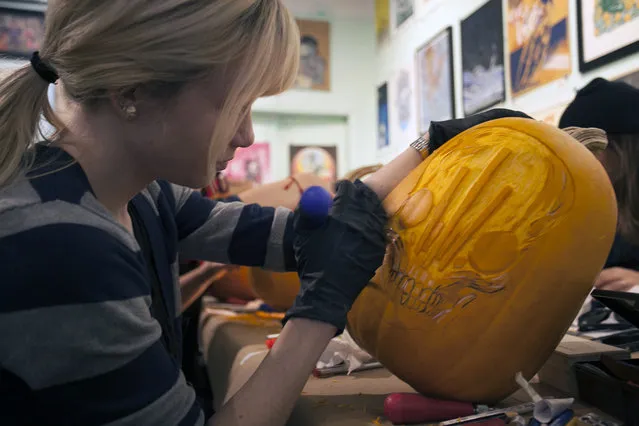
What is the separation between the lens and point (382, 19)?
9.59 ft

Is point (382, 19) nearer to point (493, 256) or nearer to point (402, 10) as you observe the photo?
point (402, 10)

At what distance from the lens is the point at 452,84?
2.13 m

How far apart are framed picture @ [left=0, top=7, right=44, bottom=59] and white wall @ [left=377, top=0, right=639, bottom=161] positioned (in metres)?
1.92

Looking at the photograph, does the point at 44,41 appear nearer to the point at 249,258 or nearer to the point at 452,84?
the point at 249,258

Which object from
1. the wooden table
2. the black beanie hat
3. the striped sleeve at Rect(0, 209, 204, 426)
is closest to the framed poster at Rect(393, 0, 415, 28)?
the black beanie hat

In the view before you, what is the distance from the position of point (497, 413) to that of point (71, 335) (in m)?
0.40

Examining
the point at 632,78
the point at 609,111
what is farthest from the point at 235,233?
the point at 632,78

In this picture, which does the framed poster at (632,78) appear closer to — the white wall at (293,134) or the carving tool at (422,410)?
the carving tool at (422,410)

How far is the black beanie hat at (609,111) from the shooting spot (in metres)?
1.21

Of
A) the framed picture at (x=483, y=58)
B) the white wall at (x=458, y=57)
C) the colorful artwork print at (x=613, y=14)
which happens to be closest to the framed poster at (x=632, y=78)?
the white wall at (x=458, y=57)

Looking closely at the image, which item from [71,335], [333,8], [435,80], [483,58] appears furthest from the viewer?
[333,8]

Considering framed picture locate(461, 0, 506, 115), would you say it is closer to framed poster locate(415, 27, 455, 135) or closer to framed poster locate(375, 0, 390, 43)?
framed poster locate(415, 27, 455, 135)

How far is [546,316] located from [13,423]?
19.9 inches

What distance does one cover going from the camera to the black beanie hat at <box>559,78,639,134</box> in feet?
3.96
